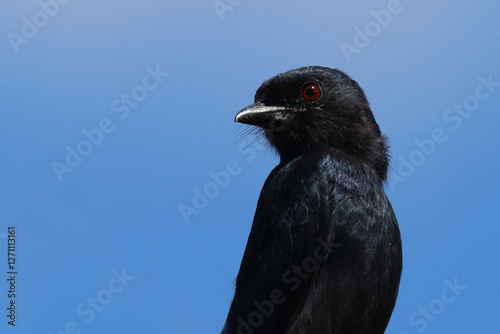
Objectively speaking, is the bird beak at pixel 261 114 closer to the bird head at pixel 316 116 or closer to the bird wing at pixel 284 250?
the bird head at pixel 316 116

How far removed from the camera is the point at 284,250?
588 centimetres

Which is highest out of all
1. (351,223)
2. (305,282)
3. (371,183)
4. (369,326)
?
(371,183)

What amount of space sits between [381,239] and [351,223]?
11.3 inches

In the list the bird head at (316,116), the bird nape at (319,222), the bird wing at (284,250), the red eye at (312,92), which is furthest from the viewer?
the red eye at (312,92)

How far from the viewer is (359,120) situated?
659 centimetres

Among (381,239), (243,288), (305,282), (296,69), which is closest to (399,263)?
(381,239)

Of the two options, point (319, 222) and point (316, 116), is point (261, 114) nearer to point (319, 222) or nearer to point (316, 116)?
point (316, 116)

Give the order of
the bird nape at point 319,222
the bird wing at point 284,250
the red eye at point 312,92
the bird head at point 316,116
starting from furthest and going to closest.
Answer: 1. the red eye at point 312,92
2. the bird head at point 316,116
3. the bird wing at point 284,250
4. the bird nape at point 319,222

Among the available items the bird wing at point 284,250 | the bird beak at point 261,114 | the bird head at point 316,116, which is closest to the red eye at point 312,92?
the bird head at point 316,116

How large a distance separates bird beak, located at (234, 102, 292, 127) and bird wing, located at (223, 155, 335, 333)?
1.98 ft

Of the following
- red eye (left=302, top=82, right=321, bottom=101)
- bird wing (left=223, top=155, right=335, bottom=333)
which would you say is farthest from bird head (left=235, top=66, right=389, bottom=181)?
bird wing (left=223, top=155, right=335, bottom=333)

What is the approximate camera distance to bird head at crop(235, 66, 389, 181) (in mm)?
6432

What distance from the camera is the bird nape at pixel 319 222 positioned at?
Result: 5.50 m

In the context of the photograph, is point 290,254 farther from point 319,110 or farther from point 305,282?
point 319,110
